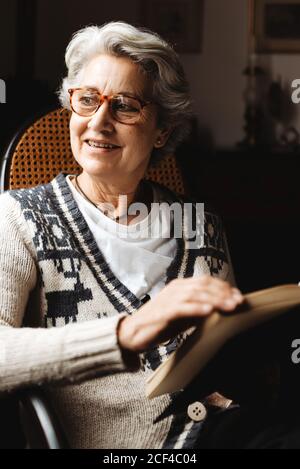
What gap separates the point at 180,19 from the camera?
372 centimetres

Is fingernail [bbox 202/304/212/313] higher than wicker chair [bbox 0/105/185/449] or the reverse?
the reverse

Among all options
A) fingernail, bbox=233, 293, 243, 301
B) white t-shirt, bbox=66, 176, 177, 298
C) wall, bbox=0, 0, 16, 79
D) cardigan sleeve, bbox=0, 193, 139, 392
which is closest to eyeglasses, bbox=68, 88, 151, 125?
white t-shirt, bbox=66, 176, 177, 298

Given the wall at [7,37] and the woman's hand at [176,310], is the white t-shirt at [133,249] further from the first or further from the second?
the wall at [7,37]

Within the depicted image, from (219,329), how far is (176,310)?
0.07 metres

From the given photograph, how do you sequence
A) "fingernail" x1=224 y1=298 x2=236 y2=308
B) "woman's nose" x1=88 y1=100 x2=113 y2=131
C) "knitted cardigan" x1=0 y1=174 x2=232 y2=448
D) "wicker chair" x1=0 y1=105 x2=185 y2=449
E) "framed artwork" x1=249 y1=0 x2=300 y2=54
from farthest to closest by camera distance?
1. "framed artwork" x1=249 y1=0 x2=300 y2=54
2. "wicker chair" x1=0 y1=105 x2=185 y2=449
3. "woman's nose" x1=88 y1=100 x2=113 y2=131
4. "knitted cardigan" x1=0 y1=174 x2=232 y2=448
5. "fingernail" x1=224 y1=298 x2=236 y2=308

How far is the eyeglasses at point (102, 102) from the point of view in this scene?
1.36 m

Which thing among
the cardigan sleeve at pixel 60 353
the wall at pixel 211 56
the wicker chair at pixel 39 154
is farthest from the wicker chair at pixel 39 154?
the wall at pixel 211 56

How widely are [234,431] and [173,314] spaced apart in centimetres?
37

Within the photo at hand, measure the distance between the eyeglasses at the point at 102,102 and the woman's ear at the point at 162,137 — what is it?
16 centimetres

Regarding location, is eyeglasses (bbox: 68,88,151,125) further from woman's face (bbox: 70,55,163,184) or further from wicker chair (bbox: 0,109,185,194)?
wicker chair (bbox: 0,109,185,194)

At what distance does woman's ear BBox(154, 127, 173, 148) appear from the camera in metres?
1.56

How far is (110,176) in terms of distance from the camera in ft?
4.58

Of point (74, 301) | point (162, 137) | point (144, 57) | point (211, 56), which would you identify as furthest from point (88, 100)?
point (211, 56)

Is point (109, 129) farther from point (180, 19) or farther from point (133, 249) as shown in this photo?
point (180, 19)
